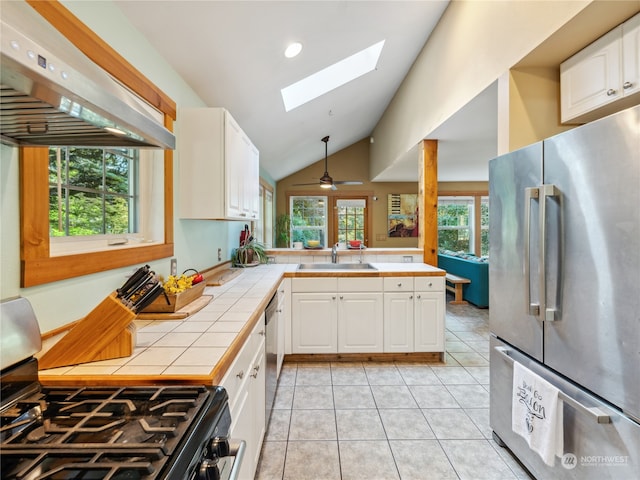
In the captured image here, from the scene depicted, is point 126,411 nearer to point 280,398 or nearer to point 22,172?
point 22,172

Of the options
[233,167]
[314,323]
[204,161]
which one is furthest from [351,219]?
[204,161]

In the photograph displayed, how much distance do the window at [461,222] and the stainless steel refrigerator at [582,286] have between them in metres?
6.04

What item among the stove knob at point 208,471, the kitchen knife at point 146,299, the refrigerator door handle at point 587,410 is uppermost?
the kitchen knife at point 146,299

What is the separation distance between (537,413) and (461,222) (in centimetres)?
660

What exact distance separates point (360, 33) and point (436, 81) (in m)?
1.00

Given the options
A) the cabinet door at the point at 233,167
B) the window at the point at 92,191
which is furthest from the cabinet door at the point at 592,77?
the window at the point at 92,191

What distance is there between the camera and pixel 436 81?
311 centimetres

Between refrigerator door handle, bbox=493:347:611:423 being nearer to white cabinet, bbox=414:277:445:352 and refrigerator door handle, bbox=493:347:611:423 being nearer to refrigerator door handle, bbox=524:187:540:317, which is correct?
refrigerator door handle, bbox=524:187:540:317

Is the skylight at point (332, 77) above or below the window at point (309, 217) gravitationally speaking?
above

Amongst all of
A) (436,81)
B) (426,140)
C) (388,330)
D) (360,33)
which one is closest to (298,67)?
(360,33)

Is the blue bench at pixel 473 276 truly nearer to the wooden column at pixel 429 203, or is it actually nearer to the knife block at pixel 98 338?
the wooden column at pixel 429 203

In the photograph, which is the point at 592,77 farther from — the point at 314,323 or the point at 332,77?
the point at 314,323

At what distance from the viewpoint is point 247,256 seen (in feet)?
11.0

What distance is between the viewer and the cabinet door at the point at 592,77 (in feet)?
4.73
